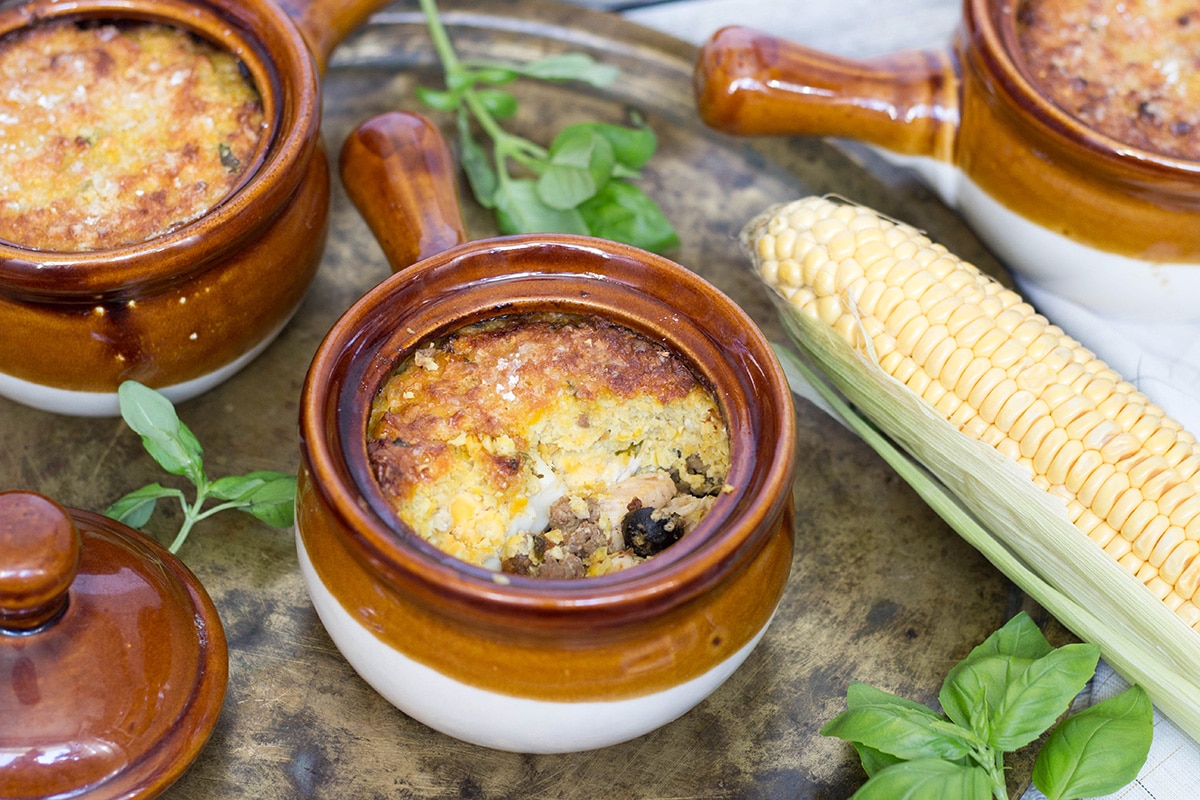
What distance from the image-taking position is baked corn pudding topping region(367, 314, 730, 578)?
1826mm

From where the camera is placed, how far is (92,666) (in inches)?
68.1

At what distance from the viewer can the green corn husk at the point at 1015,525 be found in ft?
6.72

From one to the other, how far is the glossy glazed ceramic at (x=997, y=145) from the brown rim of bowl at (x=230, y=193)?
86 centimetres

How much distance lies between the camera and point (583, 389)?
6.39 feet

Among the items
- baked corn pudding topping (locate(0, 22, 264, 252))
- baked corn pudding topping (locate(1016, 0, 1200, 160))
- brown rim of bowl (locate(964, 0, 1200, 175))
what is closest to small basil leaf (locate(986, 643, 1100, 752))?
brown rim of bowl (locate(964, 0, 1200, 175))

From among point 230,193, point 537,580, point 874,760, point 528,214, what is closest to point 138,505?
point 230,193

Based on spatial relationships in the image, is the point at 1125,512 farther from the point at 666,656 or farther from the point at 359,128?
the point at 359,128

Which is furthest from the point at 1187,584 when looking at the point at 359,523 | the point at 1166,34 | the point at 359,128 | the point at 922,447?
the point at 359,128

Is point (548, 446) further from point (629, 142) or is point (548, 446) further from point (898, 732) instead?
point (629, 142)

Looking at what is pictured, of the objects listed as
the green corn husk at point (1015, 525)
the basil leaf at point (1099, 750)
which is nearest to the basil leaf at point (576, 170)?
the green corn husk at point (1015, 525)

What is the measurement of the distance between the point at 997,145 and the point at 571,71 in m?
0.91

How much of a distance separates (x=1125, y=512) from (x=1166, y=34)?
1.12 m

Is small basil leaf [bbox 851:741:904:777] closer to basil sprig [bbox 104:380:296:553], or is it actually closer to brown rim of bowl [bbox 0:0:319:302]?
basil sprig [bbox 104:380:296:553]

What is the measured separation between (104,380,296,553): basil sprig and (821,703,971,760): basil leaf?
959 millimetres
